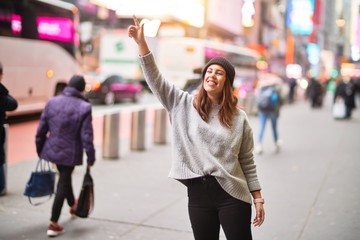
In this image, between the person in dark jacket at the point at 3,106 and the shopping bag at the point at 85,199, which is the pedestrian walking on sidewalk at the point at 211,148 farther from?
the person in dark jacket at the point at 3,106

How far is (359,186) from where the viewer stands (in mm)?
7715

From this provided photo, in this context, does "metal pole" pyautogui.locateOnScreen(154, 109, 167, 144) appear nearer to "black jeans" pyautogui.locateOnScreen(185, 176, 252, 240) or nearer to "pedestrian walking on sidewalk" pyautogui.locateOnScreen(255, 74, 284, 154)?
"pedestrian walking on sidewalk" pyautogui.locateOnScreen(255, 74, 284, 154)

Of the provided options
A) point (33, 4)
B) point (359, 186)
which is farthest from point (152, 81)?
point (33, 4)

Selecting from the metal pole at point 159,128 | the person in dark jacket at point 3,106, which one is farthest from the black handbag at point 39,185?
the metal pole at point 159,128

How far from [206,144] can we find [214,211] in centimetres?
43

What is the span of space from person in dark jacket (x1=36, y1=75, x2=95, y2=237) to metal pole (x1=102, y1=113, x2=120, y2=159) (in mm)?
4318

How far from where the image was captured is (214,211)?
317cm

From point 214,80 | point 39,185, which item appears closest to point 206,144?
point 214,80

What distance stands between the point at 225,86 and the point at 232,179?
59 cm

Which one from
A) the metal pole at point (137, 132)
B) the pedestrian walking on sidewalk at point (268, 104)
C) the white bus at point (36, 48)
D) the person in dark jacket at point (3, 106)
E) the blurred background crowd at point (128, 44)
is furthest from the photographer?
the blurred background crowd at point (128, 44)

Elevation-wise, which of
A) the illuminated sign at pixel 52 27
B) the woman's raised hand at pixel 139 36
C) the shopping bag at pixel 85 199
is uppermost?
the illuminated sign at pixel 52 27

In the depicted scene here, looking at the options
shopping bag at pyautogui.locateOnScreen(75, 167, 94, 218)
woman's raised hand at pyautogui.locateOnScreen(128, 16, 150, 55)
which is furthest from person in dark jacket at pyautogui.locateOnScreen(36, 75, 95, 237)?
woman's raised hand at pyautogui.locateOnScreen(128, 16, 150, 55)

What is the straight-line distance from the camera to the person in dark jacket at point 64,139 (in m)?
5.12

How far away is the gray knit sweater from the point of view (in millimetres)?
3117
